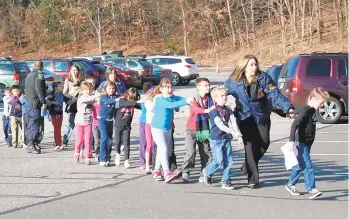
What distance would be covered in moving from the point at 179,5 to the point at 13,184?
50.4m

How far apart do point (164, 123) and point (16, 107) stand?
209 inches

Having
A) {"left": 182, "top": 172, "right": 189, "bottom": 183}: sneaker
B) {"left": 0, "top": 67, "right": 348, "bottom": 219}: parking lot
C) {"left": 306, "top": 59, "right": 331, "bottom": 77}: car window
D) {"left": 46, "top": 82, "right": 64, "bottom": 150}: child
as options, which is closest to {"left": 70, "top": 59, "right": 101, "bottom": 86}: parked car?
{"left": 306, "top": 59, "right": 331, "bottom": 77}: car window

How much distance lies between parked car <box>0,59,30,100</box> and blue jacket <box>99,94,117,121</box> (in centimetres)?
1492

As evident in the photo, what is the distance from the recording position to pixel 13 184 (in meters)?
9.74

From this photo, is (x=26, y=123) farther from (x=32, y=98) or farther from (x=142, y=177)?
(x=142, y=177)

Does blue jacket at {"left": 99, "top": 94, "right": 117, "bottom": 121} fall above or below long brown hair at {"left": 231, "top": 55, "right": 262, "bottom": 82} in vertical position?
below

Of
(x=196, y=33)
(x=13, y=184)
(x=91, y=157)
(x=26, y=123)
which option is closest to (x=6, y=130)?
(x=26, y=123)

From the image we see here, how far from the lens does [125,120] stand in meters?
11.2

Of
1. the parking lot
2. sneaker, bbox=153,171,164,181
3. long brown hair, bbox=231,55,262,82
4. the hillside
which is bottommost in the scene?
the parking lot

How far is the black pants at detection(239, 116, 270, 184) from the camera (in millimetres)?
9133

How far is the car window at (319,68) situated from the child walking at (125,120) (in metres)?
7.75

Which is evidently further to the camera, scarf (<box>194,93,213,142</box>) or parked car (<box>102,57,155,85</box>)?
parked car (<box>102,57,155,85</box>)

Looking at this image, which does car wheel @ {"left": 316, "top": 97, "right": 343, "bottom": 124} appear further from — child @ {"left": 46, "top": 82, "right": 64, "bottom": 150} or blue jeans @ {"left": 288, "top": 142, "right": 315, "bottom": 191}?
blue jeans @ {"left": 288, "top": 142, "right": 315, "bottom": 191}

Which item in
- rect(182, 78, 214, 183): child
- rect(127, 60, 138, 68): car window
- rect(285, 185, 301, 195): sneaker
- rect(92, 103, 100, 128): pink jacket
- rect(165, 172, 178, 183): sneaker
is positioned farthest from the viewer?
rect(127, 60, 138, 68): car window
